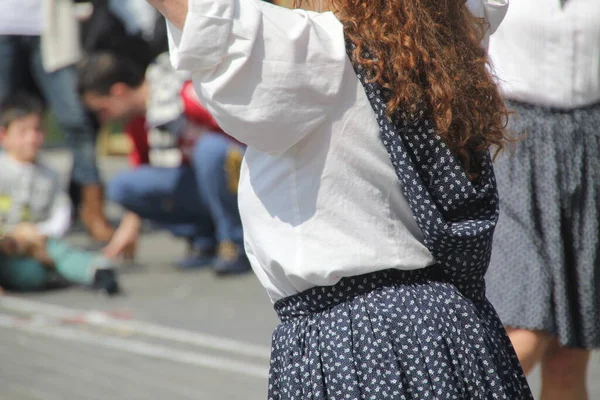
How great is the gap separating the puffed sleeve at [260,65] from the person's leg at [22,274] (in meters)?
4.38

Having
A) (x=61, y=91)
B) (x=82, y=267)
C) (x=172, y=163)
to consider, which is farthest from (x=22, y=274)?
(x=61, y=91)

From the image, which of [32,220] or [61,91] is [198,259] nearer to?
[32,220]

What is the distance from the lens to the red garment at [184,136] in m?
6.20

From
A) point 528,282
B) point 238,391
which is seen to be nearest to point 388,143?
point 528,282

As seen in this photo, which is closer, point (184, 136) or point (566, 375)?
point (566, 375)

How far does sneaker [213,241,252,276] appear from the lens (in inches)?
243

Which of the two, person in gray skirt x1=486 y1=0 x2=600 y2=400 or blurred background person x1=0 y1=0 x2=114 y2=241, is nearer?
person in gray skirt x1=486 y1=0 x2=600 y2=400

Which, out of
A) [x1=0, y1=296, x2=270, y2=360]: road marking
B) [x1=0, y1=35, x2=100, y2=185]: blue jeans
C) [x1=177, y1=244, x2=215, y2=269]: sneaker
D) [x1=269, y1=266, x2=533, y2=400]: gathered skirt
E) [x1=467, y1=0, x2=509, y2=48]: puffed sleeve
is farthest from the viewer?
[x1=0, y1=35, x2=100, y2=185]: blue jeans

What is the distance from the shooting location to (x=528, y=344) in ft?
9.11

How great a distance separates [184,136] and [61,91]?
1305 mm

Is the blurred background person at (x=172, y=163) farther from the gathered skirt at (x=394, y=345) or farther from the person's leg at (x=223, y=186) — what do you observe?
the gathered skirt at (x=394, y=345)

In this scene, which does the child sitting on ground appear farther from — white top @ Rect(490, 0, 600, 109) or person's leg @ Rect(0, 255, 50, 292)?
white top @ Rect(490, 0, 600, 109)

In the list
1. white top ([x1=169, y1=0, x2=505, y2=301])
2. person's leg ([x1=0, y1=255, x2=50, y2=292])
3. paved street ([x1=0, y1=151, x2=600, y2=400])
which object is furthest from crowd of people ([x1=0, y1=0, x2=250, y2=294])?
white top ([x1=169, y1=0, x2=505, y2=301])

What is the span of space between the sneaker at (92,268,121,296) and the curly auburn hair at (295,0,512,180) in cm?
411
